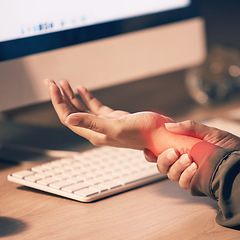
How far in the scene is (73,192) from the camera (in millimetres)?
592

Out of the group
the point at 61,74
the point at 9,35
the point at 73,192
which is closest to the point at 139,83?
the point at 61,74

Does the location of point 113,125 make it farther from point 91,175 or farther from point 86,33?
point 86,33

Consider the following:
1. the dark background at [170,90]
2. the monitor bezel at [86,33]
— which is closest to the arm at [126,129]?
the monitor bezel at [86,33]

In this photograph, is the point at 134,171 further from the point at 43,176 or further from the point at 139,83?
the point at 139,83

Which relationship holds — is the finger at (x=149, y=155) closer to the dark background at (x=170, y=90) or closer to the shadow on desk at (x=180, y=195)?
the shadow on desk at (x=180, y=195)

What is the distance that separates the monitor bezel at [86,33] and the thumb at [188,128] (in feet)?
0.92

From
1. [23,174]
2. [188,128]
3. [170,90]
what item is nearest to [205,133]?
[188,128]

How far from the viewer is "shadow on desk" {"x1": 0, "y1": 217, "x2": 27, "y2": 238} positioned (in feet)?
1.71

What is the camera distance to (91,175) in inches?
25.0

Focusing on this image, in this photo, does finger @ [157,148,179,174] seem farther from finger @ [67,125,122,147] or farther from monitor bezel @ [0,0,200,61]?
monitor bezel @ [0,0,200,61]

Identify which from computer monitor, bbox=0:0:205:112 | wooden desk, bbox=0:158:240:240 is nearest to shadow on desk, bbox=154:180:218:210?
wooden desk, bbox=0:158:240:240

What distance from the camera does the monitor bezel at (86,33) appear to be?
2.41ft

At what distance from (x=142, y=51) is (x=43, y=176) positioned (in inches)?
15.2

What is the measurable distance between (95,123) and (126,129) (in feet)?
0.13
